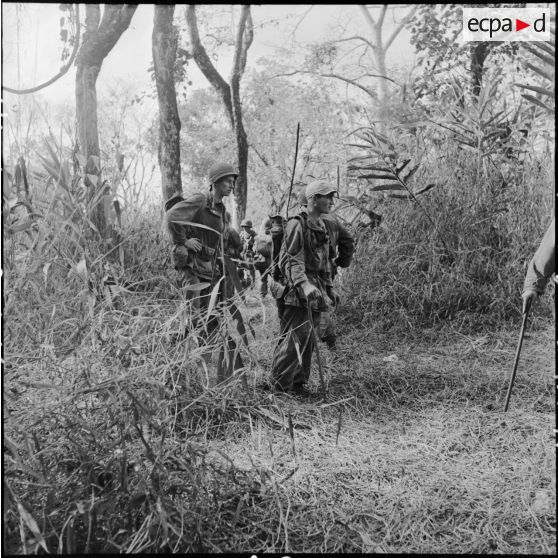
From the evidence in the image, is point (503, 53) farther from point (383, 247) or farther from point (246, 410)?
point (246, 410)

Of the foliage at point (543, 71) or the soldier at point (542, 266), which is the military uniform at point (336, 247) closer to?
the foliage at point (543, 71)

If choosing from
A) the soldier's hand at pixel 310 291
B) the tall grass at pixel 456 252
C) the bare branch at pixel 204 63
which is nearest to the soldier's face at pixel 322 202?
the soldier's hand at pixel 310 291

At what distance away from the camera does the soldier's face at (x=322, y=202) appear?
13.0 ft

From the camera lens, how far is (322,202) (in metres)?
3.98

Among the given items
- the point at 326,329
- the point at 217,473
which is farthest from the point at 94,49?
the point at 217,473

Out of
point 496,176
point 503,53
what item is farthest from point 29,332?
point 503,53

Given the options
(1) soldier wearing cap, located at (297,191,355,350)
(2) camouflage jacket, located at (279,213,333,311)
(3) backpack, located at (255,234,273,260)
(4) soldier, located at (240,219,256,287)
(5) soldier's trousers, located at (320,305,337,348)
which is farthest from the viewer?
(4) soldier, located at (240,219,256,287)

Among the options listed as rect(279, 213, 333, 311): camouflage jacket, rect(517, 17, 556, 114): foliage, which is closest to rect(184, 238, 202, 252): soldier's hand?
rect(279, 213, 333, 311): camouflage jacket

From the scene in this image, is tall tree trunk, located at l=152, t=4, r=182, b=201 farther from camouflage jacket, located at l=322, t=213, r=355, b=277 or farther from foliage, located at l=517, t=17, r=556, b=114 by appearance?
foliage, located at l=517, t=17, r=556, b=114

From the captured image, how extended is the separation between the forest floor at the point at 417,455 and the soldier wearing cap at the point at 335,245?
270mm

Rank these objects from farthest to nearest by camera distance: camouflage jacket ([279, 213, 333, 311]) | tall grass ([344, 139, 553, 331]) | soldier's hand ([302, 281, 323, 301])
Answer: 1. tall grass ([344, 139, 553, 331])
2. camouflage jacket ([279, 213, 333, 311])
3. soldier's hand ([302, 281, 323, 301])

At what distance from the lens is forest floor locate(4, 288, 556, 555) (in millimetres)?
2014

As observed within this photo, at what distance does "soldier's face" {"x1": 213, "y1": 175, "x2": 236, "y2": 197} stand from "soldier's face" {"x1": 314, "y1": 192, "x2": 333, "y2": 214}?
2.06 ft

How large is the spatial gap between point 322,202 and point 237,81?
7.64m
